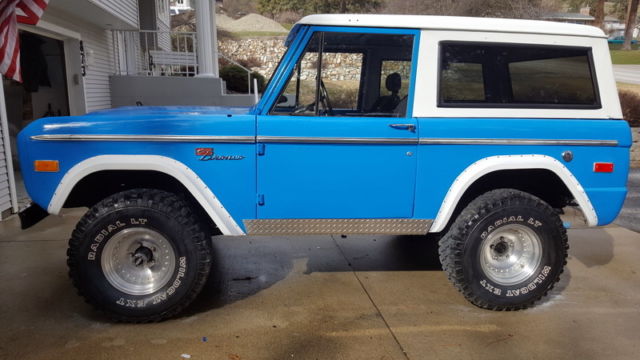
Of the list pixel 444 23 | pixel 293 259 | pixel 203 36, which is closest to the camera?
pixel 444 23

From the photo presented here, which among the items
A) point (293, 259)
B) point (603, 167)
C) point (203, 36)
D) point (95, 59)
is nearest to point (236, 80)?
point (203, 36)

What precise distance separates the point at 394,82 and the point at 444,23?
23.0 inches

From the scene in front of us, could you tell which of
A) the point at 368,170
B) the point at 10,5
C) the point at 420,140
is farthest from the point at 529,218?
the point at 10,5

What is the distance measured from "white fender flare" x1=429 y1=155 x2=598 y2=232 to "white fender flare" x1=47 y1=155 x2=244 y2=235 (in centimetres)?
174

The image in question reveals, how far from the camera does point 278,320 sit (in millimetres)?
3672

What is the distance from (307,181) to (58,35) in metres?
7.43

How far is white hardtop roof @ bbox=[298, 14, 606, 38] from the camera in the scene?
353cm

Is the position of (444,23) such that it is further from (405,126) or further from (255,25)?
(255,25)

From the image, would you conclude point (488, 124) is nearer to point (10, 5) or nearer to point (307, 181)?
point (307, 181)

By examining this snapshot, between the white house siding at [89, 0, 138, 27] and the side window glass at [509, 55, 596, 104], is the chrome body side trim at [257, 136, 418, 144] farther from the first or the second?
the white house siding at [89, 0, 138, 27]

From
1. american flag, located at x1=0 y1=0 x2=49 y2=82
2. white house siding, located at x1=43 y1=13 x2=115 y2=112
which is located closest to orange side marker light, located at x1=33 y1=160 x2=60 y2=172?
american flag, located at x1=0 y1=0 x2=49 y2=82

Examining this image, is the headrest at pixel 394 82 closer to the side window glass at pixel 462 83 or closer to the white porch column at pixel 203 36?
the side window glass at pixel 462 83

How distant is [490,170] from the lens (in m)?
3.70

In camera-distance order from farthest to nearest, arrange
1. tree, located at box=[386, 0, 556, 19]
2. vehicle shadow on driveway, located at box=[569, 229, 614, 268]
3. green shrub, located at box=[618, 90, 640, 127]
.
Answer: tree, located at box=[386, 0, 556, 19]
green shrub, located at box=[618, 90, 640, 127]
vehicle shadow on driveway, located at box=[569, 229, 614, 268]
